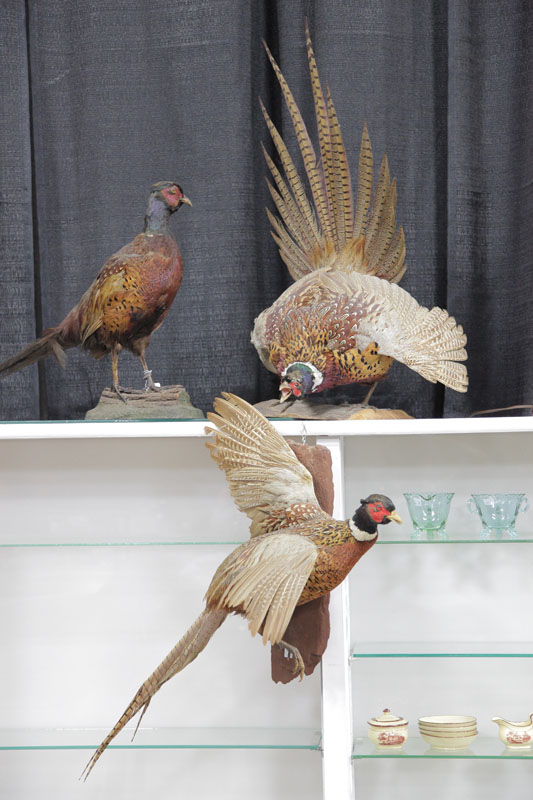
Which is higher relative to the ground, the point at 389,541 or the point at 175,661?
the point at 389,541

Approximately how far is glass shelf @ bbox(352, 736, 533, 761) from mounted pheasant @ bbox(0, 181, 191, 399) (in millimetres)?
672

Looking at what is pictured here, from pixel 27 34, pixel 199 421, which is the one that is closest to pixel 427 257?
pixel 199 421

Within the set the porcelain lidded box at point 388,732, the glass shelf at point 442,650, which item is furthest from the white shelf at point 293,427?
the porcelain lidded box at point 388,732

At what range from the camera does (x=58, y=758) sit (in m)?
1.70

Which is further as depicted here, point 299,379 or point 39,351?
point 39,351

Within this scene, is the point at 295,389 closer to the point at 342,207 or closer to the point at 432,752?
the point at 342,207

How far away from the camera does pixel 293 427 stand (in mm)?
1440

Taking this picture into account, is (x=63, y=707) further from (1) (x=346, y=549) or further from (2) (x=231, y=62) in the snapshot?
(2) (x=231, y=62)

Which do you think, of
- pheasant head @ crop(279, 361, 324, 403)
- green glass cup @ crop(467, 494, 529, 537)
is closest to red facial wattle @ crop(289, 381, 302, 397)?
pheasant head @ crop(279, 361, 324, 403)

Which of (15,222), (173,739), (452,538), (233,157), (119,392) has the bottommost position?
(173,739)

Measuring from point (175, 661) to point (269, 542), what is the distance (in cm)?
22

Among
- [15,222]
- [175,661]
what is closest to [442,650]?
[175,661]

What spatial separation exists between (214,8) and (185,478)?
88 cm

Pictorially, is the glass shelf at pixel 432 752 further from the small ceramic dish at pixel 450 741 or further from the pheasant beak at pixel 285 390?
Result: the pheasant beak at pixel 285 390
